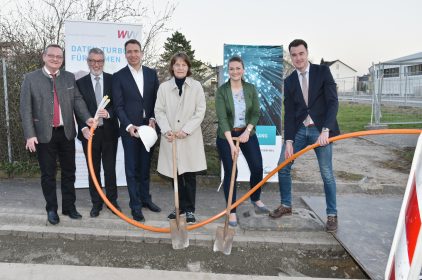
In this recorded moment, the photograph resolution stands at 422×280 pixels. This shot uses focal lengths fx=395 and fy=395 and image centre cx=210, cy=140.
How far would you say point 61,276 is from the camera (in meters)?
3.48

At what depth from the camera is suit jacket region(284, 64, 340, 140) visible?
15.0ft

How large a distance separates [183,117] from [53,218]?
2030mm

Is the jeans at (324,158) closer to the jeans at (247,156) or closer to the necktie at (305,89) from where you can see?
the necktie at (305,89)

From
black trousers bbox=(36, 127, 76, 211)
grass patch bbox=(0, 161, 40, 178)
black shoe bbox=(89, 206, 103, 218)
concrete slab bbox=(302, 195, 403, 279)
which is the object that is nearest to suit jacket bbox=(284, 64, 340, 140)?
concrete slab bbox=(302, 195, 403, 279)

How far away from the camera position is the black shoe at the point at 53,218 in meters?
4.84

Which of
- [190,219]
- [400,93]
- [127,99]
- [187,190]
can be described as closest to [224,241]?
[190,219]

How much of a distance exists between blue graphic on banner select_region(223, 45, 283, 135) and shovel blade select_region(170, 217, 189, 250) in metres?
2.74

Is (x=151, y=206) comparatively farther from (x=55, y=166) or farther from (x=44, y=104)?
(x=44, y=104)

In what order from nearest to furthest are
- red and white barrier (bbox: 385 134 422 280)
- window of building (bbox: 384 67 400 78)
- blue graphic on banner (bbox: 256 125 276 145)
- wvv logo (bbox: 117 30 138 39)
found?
red and white barrier (bbox: 385 134 422 280)
wvv logo (bbox: 117 30 138 39)
blue graphic on banner (bbox: 256 125 276 145)
window of building (bbox: 384 67 400 78)

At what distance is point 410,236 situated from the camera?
239 centimetres

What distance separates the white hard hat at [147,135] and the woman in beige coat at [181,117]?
0.13 m

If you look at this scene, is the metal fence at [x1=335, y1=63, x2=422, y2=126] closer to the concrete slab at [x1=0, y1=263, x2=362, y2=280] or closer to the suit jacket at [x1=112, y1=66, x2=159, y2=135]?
the suit jacket at [x1=112, y1=66, x2=159, y2=135]

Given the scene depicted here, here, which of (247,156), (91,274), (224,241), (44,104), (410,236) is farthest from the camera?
(247,156)

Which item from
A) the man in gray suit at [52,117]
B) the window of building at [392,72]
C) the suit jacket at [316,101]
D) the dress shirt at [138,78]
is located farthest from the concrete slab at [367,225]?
the window of building at [392,72]
